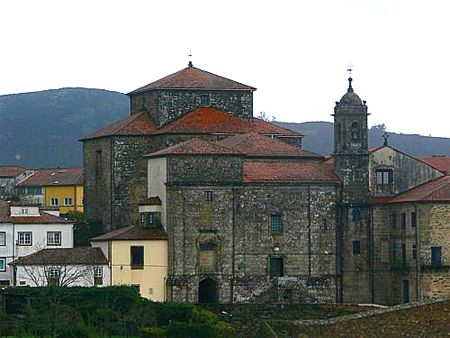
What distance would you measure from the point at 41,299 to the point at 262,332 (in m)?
9.67

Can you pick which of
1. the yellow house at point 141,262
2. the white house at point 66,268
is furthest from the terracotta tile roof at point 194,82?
the white house at point 66,268

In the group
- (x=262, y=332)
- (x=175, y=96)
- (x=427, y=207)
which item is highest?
(x=175, y=96)

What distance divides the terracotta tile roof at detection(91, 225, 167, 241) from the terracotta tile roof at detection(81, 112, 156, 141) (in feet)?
24.4

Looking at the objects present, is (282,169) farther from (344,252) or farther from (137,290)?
(137,290)

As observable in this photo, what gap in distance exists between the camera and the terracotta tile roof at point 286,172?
81.0m

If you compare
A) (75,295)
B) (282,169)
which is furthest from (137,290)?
(282,169)

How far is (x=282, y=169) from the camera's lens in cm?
8212

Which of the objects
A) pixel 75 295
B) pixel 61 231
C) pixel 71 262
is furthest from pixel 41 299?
pixel 61 231

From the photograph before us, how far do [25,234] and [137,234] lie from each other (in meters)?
9.01

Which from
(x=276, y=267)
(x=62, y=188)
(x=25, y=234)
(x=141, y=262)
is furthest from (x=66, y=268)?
(x=62, y=188)

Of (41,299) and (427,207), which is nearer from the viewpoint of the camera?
(41,299)

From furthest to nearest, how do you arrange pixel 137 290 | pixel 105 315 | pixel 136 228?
pixel 136 228 < pixel 137 290 < pixel 105 315

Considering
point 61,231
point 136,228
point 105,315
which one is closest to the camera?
point 105,315

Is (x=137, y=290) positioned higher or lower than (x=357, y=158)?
lower
